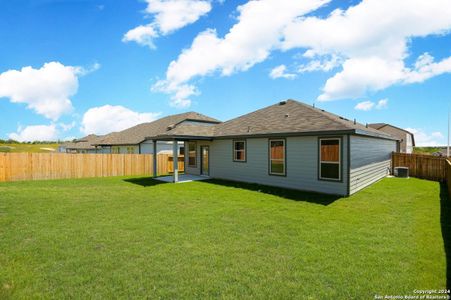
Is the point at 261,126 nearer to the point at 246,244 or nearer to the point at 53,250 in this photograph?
the point at 246,244

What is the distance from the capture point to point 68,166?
1641 centimetres

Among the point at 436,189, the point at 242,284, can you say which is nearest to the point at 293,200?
the point at 242,284

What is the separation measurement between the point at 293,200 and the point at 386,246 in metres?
4.39

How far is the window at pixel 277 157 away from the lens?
40.1 ft

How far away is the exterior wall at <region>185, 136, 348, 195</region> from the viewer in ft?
35.1

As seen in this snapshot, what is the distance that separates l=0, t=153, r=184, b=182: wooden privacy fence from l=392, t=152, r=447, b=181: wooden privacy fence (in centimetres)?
1710

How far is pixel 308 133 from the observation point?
1080 centimetres

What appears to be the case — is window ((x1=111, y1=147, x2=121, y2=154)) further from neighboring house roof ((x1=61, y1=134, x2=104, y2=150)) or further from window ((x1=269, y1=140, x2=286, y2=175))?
window ((x1=269, y1=140, x2=286, y2=175))

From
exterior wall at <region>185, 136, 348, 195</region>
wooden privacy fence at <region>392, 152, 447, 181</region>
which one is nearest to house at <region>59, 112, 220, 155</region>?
exterior wall at <region>185, 136, 348, 195</region>

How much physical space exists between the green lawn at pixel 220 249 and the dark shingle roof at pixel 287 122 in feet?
11.5

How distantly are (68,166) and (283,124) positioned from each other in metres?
13.7

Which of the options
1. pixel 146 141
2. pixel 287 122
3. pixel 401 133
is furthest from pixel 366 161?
pixel 401 133

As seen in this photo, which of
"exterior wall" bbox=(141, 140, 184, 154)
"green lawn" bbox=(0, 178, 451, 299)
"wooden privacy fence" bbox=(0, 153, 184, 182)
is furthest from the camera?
"exterior wall" bbox=(141, 140, 184, 154)

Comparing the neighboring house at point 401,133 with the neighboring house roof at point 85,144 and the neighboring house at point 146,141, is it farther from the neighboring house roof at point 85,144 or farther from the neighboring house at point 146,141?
the neighboring house roof at point 85,144
